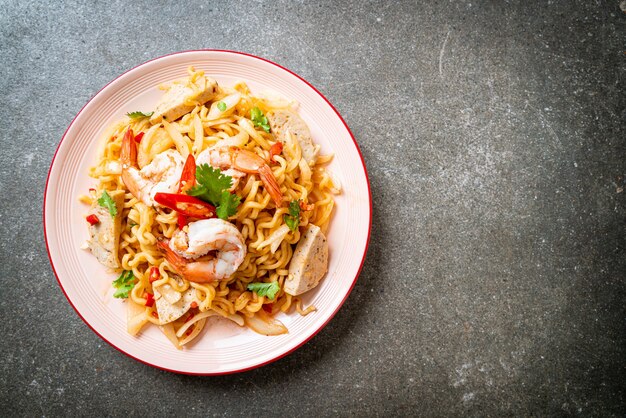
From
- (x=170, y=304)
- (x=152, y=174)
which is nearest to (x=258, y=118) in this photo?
(x=152, y=174)

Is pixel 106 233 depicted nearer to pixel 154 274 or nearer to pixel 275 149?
pixel 154 274

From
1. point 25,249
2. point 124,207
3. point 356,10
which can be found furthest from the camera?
point 356,10

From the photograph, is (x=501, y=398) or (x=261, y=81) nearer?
(x=261, y=81)

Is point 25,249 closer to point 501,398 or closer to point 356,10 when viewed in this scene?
point 356,10

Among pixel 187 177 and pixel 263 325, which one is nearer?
pixel 187 177

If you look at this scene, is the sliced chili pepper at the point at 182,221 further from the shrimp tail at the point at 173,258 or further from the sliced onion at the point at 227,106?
the sliced onion at the point at 227,106

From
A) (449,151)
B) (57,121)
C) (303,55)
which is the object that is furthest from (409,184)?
(57,121)
